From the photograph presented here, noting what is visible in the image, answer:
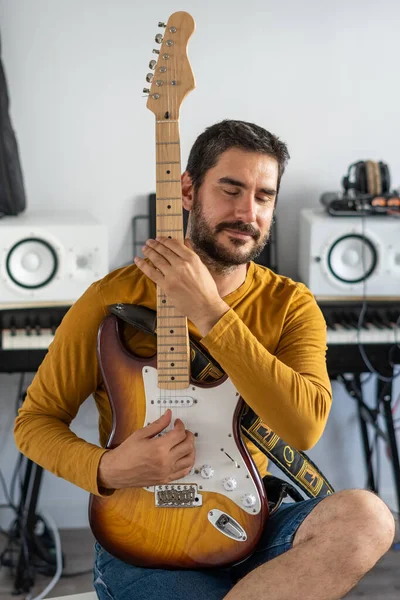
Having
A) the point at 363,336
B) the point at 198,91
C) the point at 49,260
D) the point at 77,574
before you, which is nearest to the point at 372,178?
the point at 363,336

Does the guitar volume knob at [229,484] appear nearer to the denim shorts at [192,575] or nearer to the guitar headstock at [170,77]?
the denim shorts at [192,575]

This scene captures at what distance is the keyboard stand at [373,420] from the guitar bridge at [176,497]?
1.39m

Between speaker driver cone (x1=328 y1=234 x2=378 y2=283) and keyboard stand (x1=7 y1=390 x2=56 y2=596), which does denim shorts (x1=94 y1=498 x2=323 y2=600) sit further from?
speaker driver cone (x1=328 y1=234 x2=378 y2=283)

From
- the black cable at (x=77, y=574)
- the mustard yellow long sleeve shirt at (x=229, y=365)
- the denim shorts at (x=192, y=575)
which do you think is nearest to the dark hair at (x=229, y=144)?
the mustard yellow long sleeve shirt at (x=229, y=365)

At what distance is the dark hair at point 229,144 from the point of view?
1620mm

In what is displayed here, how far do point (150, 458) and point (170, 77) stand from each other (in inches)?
28.5

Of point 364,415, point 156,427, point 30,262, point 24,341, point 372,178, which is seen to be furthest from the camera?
point 364,415

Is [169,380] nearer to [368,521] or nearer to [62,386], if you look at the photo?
[62,386]

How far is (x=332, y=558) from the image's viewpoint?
1.37 metres

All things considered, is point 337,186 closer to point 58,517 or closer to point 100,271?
point 100,271

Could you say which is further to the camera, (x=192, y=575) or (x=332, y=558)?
(x=192, y=575)

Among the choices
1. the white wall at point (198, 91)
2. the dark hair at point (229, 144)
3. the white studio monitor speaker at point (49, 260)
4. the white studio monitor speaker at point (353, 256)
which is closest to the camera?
the dark hair at point (229, 144)

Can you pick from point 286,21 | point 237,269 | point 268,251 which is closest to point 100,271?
point 268,251

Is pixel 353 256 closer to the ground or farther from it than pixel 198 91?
closer to the ground
